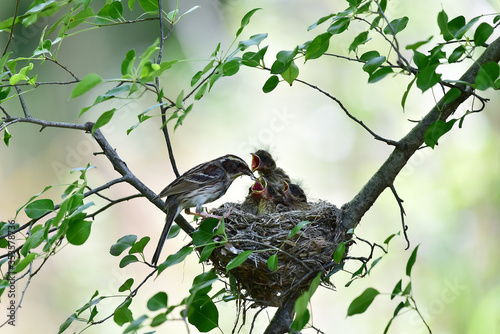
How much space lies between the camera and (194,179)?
9.66 ft

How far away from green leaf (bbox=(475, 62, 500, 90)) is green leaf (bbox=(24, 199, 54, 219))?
1.25 m

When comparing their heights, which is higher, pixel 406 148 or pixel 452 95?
pixel 406 148

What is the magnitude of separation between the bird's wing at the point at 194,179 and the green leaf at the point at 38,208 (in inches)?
36.7

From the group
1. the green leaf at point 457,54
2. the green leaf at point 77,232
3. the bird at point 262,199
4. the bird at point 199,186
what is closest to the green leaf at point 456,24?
the green leaf at point 457,54

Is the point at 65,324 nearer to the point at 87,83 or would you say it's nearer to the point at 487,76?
the point at 87,83

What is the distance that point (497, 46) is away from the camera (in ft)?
6.29

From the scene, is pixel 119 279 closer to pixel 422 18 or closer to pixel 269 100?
pixel 269 100

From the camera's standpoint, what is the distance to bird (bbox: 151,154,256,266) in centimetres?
273

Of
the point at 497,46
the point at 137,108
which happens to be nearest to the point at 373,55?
the point at 497,46

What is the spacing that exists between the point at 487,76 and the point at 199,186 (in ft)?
6.22

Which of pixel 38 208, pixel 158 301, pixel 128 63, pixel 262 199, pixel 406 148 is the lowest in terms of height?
pixel 158 301

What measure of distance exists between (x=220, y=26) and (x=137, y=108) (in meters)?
1.15

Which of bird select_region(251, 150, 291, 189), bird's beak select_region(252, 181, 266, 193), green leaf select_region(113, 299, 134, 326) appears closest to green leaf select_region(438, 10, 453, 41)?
green leaf select_region(113, 299, 134, 326)

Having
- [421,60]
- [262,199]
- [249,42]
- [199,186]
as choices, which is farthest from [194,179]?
[421,60]
